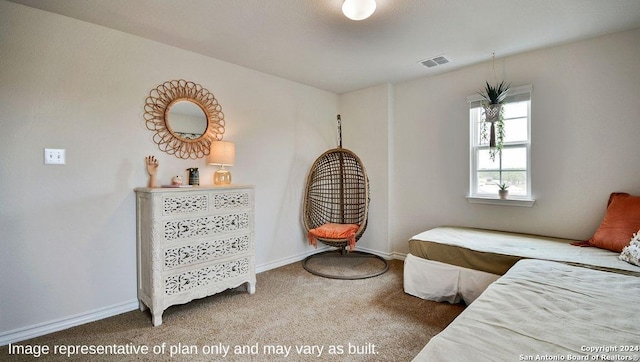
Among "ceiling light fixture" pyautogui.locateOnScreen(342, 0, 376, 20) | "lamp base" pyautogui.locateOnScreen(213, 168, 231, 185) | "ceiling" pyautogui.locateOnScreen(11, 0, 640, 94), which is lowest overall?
"lamp base" pyautogui.locateOnScreen(213, 168, 231, 185)

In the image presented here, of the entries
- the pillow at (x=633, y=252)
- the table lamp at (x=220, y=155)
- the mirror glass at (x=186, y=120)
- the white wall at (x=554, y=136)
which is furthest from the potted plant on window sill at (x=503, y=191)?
the mirror glass at (x=186, y=120)

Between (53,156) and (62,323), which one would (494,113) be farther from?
(62,323)

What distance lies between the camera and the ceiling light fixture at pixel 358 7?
1.82 metres

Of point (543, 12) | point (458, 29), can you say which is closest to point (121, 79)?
point (458, 29)

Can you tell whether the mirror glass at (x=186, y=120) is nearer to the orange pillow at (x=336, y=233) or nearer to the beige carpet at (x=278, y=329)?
the beige carpet at (x=278, y=329)

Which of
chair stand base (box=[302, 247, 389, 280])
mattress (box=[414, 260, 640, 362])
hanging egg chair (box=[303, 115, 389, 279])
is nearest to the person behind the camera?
mattress (box=[414, 260, 640, 362])

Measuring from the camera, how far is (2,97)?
195 centimetres

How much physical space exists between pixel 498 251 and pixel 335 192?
2096 mm

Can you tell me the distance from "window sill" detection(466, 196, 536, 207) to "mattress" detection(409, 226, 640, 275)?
0.30m

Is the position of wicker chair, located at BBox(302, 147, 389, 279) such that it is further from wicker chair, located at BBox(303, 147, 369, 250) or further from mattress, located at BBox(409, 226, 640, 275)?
mattress, located at BBox(409, 226, 640, 275)

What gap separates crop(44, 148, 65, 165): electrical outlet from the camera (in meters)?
2.10

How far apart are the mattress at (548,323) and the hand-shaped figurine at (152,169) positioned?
2.40m

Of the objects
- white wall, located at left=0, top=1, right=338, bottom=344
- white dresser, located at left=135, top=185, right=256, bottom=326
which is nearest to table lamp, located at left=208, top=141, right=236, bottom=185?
white wall, located at left=0, top=1, right=338, bottom=344

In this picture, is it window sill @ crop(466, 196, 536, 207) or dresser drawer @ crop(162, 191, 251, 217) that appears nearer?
dresser drawer @ crop(162, 191, 251, 217)
